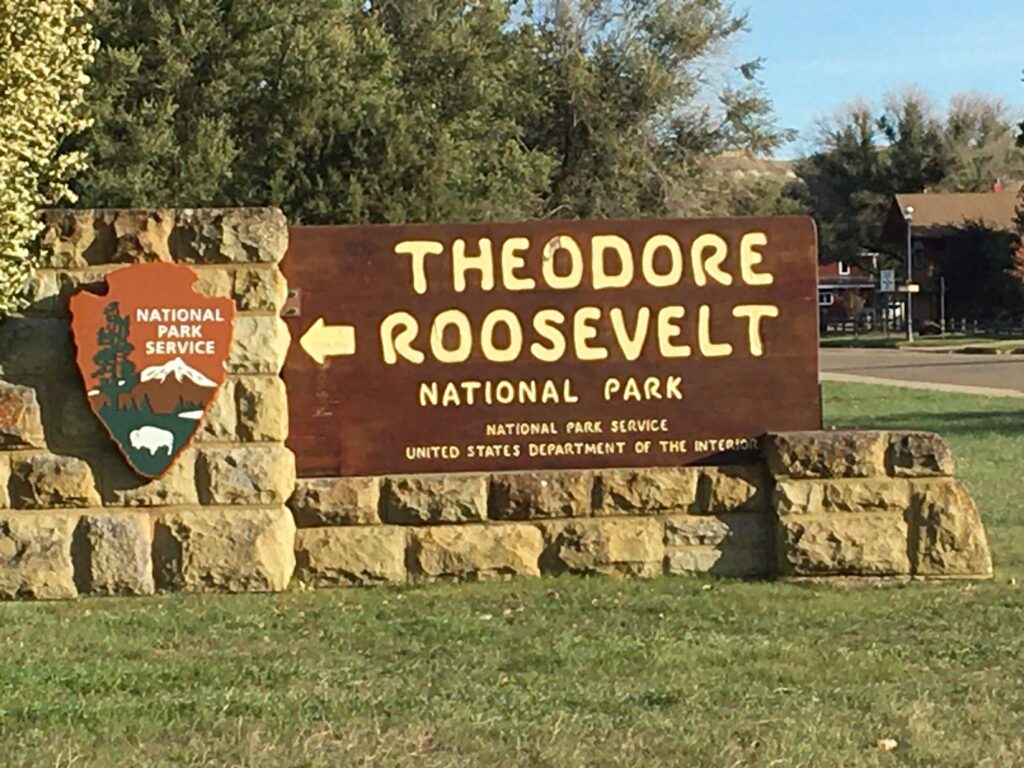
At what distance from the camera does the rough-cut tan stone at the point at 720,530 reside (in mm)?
7852

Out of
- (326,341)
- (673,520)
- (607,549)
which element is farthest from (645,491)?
(326,341)

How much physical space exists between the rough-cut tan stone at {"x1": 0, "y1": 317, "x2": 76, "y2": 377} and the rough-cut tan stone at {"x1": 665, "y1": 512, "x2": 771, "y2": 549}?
338cm

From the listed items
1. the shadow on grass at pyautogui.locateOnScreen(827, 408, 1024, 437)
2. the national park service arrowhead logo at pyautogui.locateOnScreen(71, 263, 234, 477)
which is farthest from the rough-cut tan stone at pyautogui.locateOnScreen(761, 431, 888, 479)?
the shadow on grass at pyautogui.locateOnScreen(827, 408, 1024, 437)

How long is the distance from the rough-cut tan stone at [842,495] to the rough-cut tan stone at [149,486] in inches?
125

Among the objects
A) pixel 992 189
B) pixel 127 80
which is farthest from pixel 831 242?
pixel 127 80

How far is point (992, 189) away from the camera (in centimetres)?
8175

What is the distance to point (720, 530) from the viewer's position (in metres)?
7.87

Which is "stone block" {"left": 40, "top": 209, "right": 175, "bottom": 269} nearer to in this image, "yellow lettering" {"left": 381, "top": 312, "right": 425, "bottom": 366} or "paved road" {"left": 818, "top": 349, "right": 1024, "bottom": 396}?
"yellow lettering" {"left": 381, "top": 312, "right": 425, "bottom": 366}

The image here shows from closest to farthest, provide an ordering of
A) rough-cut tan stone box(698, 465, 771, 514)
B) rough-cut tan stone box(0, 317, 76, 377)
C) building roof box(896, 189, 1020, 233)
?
1. rough-cut tan stone box(0, 317, 76, 377)
2. rough-cut tan stone box(698, 465, 771, 514)
3. building roof box(896, 189, 1020, 233)

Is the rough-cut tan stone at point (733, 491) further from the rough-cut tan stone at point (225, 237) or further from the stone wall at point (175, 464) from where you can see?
the rough-cut tan stone at point (225, 237)

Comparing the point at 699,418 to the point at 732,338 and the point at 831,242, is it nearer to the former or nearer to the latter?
the point at 732,338

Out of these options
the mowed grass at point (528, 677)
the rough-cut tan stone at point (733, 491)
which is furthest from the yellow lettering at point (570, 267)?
the mowed grass at point (528, 677)

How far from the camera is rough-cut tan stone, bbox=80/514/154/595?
24.8 feet

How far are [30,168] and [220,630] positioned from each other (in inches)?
111
